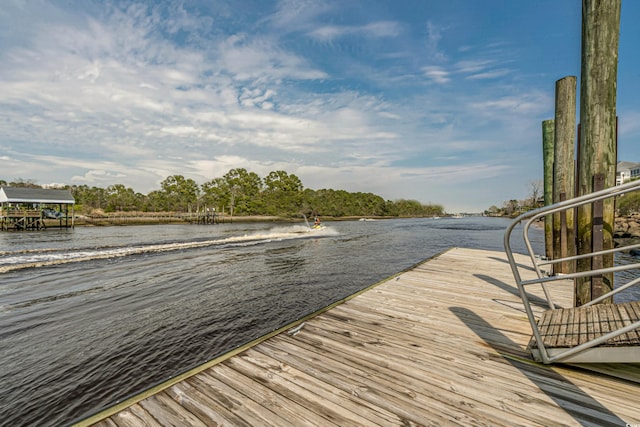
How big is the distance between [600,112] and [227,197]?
7856cm

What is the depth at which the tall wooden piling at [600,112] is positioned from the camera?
123 inches

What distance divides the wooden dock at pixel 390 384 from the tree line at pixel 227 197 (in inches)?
2580

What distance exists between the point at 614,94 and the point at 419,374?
4.05m

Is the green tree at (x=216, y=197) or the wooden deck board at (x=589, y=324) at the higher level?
the green tree at (x=216, y=197)

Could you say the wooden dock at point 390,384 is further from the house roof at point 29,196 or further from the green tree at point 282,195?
the green tree at point 282,195

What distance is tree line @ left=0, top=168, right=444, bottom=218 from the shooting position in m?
66.8

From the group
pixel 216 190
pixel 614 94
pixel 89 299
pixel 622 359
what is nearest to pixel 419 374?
pixel 622 359

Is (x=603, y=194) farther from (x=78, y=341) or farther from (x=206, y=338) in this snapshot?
(x=78, y=341)

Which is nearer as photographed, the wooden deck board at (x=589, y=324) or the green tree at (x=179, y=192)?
the wooden deck board at (x=589, y=324)

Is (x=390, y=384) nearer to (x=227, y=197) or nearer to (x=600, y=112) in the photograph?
(x=600, y=112)

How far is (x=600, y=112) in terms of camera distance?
3168mm

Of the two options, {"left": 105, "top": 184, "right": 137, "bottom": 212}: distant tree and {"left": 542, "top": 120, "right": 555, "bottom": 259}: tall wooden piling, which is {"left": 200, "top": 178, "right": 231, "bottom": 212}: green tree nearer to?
{"left": 105, "top": 184, "right": 137, "bottom": 212}: distant tree

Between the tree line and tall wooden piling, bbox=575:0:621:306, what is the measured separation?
66695 mm

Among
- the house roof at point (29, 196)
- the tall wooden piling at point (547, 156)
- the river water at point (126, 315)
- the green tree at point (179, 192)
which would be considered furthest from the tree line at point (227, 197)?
the tall wooden piling at point (547, 156)
